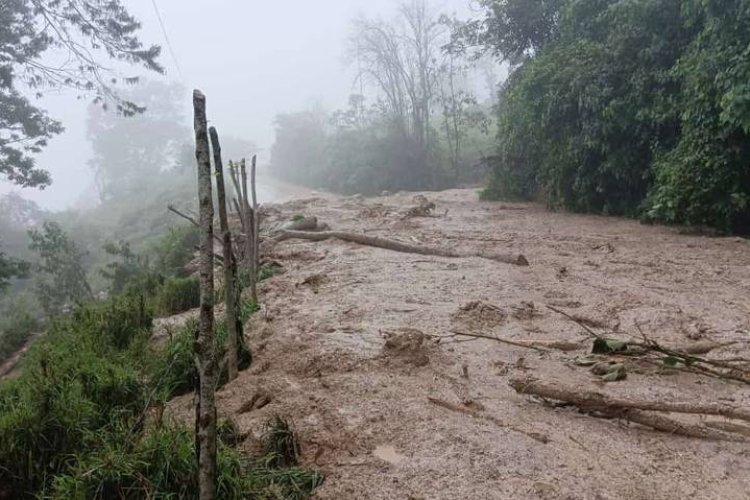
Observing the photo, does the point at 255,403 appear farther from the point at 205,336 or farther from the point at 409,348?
the point at 205,336

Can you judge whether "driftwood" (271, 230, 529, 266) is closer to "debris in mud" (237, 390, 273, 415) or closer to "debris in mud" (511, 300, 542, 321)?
"debris in mud" (511, 300, 542, 321)

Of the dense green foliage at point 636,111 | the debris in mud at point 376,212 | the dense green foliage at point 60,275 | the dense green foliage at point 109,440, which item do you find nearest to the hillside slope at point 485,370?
the dense green foliage at point 109,440

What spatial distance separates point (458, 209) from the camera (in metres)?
12.6

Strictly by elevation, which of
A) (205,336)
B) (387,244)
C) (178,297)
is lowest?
(178,297)

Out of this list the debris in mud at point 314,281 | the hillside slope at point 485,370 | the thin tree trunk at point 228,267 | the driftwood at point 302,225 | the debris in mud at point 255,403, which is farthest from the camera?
the driftwood at point 302,225

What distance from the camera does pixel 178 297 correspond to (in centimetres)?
669

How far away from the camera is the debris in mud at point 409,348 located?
3590 mm

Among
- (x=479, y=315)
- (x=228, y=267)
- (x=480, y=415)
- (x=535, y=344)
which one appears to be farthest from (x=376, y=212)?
(x=480, y=415)

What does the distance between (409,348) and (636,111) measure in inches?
283

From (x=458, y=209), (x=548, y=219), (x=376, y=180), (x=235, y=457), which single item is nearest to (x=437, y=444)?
(x=235, y=457)

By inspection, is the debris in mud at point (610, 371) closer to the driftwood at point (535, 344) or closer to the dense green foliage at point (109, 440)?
the driftwood at point (535, 344)

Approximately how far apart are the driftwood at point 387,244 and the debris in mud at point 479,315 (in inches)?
72.3

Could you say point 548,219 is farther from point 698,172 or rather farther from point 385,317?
point 385,317

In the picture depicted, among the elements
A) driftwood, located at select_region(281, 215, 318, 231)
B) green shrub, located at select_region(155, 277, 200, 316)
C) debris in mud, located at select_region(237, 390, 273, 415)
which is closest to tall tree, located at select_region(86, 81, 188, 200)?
driftwood, located at select_region(281, 215, 318, 231)
